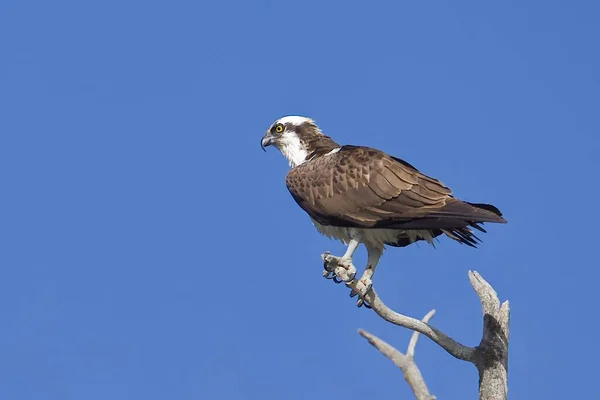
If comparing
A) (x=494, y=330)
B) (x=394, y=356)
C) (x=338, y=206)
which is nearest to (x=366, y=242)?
(x=338, y=206)

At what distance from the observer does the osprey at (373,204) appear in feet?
39.8

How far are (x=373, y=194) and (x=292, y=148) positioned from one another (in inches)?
80.1

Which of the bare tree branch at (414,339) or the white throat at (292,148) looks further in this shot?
the white throat at (292,148)

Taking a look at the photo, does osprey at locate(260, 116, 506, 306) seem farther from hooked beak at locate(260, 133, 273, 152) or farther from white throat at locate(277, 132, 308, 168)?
hooked beak at locate(260, 133, 273, 152)

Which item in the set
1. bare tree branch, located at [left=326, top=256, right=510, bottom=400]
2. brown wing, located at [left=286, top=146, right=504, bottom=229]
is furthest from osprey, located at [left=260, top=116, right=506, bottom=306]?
bare tree branch, located at [left=326, top=256, right=510, bottom=400]

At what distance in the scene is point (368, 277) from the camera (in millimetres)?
12445

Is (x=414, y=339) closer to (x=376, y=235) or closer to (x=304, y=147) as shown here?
(x=376, y=235)

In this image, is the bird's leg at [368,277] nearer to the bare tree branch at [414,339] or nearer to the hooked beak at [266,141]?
the bare tree branch at [414,339]

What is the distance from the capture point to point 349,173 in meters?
13.0

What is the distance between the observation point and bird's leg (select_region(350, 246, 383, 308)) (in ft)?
39.9

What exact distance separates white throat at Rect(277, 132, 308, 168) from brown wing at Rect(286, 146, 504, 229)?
0.64 meters

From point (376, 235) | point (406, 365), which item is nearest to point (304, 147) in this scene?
point (376, 235)

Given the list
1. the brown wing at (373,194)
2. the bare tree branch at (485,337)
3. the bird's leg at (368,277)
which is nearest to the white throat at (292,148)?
the brown wing at (373,194)

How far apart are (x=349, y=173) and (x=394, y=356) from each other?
3380 millimetres
